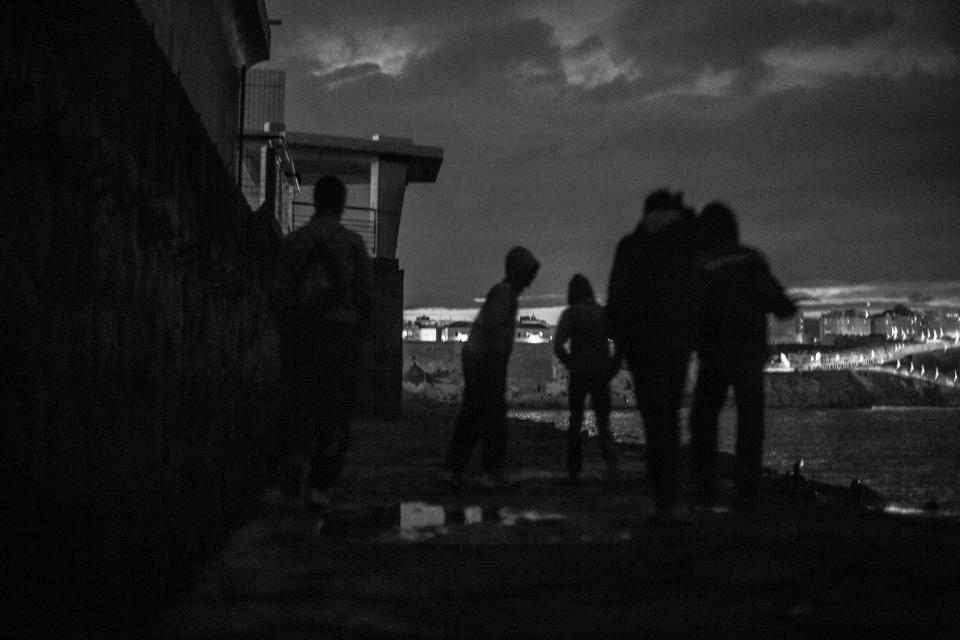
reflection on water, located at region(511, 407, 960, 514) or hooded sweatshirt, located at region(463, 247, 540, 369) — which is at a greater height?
hooded sweatshirt, located at region(463, 247, 540, 369)

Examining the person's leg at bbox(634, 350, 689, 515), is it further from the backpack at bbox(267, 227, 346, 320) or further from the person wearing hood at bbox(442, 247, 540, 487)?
the person wearing hood at bbox(442, 247, 540, 487)

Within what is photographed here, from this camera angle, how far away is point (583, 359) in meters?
9.03

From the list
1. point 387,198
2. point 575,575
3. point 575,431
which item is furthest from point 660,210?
point 387,198

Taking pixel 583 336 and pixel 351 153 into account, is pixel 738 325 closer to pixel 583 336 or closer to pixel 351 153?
pixel 583 336

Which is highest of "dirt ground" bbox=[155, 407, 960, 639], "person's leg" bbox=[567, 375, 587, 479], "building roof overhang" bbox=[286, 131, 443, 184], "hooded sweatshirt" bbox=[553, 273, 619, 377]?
"building roof overhang" bbox=[286, 131, 443, 184]

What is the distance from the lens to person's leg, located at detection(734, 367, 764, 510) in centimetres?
691

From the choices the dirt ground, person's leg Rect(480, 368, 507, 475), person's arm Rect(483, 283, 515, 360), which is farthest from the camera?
person's leg Rect(480, 368, 507, 475)

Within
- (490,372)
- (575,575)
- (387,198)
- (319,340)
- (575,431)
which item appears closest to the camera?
(575,575)

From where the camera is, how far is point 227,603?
412 cm

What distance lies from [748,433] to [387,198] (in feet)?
74.0

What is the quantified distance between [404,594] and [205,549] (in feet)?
7.31

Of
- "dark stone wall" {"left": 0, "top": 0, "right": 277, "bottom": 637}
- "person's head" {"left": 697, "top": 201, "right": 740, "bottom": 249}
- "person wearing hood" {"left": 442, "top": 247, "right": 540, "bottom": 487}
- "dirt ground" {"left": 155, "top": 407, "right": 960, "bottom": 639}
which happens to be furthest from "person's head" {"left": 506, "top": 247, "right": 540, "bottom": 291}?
"dark stone wall" {"left": 0, "top": 0, "right": 277, "bottom": 637}

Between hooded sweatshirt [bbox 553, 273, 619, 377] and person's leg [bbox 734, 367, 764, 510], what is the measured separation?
6.54 feet

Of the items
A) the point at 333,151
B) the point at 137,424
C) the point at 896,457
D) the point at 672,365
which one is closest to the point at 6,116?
the point at 137,424
